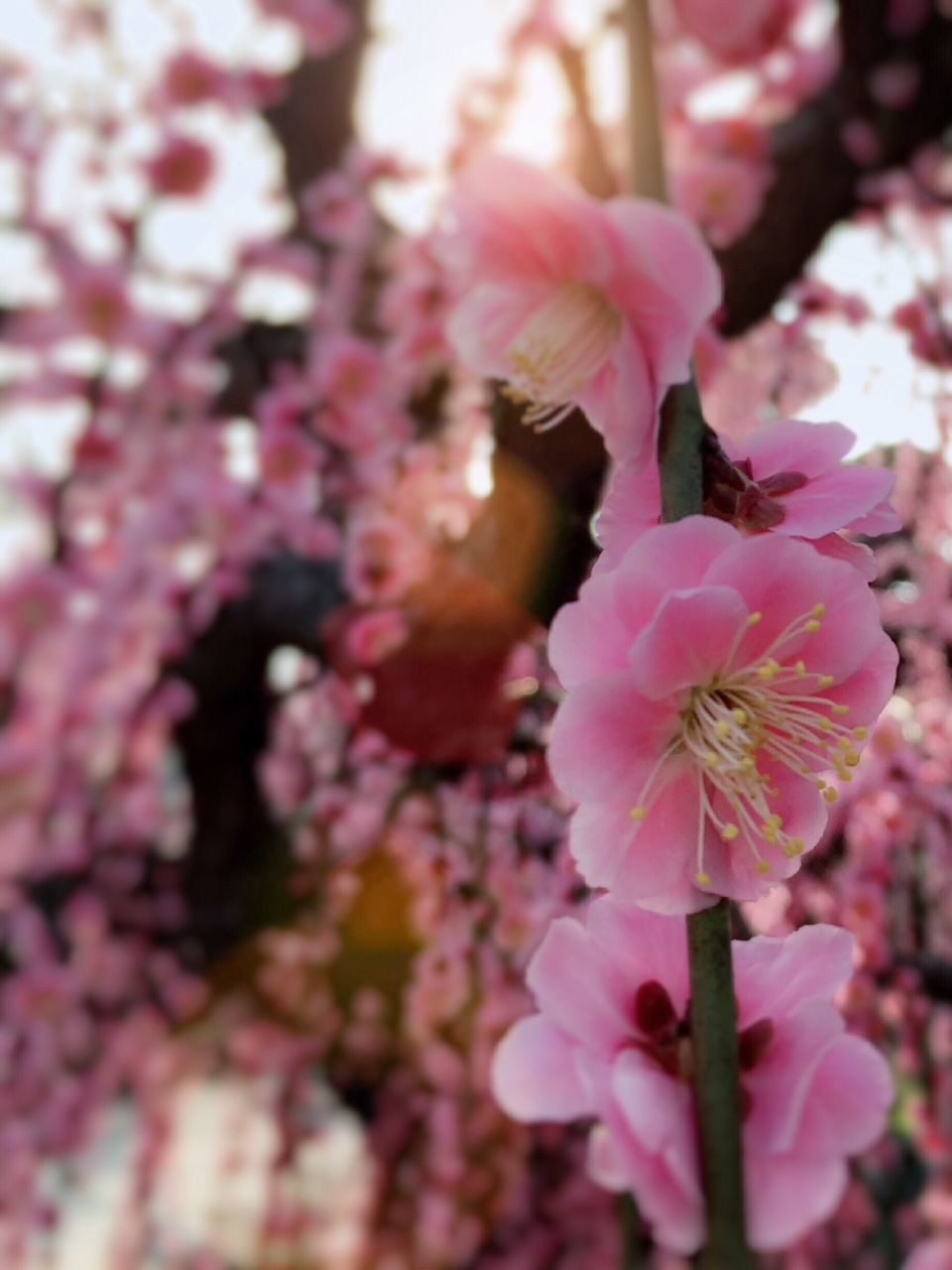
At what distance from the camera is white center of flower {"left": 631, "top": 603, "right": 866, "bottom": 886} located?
359 mm

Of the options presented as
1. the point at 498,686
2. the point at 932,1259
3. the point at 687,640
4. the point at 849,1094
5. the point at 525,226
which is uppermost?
the point at 525,226

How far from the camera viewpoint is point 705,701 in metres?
0.38

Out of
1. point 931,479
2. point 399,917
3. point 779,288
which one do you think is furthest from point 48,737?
point 931,479

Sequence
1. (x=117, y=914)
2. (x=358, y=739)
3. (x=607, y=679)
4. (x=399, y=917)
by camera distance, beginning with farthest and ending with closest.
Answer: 1. (x=117, y=914)
2. (x=399, y=917)
3. (x=358, y=739)
4. (x=607, y=679)

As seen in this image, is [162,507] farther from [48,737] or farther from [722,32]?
[722,32]

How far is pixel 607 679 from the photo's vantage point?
35 cm

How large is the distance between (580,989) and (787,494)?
193 mm

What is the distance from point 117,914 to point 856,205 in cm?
285

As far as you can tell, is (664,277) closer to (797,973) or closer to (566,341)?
(566,341)

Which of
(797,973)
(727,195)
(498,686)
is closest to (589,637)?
(797,973)

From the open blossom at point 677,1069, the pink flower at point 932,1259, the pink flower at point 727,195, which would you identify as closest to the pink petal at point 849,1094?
the open blossom at point 677,1069

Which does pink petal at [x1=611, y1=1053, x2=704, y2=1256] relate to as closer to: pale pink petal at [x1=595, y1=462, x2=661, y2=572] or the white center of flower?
the white center of flower

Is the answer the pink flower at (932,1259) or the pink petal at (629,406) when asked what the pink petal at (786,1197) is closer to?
the pink petal at (629,406)

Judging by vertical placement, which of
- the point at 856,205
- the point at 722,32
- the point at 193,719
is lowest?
the point at 193,719
